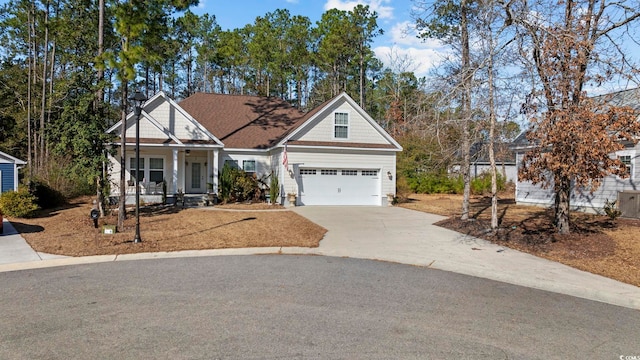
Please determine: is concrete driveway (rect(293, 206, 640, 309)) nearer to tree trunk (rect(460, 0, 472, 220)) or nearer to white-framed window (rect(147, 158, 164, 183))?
tree trunk (rect(460, 0, 472, 220))

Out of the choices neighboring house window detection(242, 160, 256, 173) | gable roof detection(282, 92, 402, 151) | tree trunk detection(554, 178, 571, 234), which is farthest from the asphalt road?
neighboring house window detection(242, 160, 256, 173)

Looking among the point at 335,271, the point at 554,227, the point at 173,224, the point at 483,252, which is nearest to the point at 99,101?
the point at 173,224

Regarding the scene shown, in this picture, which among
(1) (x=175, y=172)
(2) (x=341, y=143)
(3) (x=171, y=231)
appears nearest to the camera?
(3) (x=171, y=231)

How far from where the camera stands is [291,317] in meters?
5.51

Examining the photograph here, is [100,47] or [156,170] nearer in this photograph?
[100,47]

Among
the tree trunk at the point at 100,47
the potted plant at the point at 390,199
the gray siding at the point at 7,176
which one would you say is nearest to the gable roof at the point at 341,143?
the potted plant at the point at 390,199

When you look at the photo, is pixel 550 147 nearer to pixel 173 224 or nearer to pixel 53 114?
pixel 173 224

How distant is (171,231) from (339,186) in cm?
1100

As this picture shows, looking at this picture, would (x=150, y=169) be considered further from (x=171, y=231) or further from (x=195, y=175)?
(x=171, y=231)

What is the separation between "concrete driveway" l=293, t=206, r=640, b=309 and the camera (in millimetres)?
7844

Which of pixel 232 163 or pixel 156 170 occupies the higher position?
pixel 232 163

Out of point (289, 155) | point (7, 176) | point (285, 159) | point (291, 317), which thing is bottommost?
point (291, 317)

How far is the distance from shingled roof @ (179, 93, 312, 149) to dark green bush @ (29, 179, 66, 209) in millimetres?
8452

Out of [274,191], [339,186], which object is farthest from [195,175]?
[339,186]
